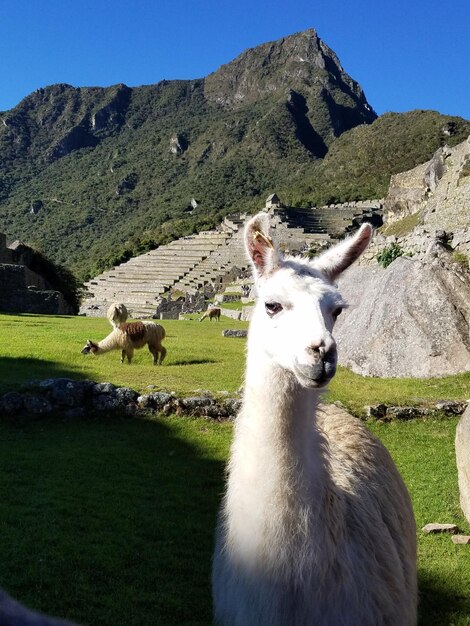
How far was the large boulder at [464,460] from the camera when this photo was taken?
187 inches

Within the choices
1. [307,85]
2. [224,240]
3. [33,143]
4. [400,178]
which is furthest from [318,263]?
[307,85]

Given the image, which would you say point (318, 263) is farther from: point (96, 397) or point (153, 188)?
point (153, 188)

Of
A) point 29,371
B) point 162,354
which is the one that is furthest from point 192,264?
point 29,371

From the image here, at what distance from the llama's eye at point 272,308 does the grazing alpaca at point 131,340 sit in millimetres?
8976

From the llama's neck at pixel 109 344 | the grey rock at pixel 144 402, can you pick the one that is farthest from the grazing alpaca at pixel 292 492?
the llama's neck at pixel 109 344

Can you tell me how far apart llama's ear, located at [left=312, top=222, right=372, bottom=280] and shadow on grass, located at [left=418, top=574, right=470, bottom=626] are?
2.40m

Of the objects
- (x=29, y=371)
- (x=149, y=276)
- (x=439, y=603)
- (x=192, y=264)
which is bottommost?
(x=439, y=603)

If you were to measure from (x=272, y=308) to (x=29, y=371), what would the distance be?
8.04 meters

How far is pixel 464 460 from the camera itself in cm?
479

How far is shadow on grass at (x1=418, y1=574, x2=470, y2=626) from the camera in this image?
3447 mm

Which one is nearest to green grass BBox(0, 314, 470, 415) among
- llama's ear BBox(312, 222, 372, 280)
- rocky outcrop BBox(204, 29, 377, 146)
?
llama's ear BBox(312, 222, 372, 280)

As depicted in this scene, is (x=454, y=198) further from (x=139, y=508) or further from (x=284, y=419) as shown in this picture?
(x=284, y=419)

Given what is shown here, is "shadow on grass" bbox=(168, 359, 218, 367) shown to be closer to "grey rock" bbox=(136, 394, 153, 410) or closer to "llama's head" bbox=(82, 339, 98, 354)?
"llama's head" bbox=(82, 339, 98, 354)

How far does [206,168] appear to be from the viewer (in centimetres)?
10725
